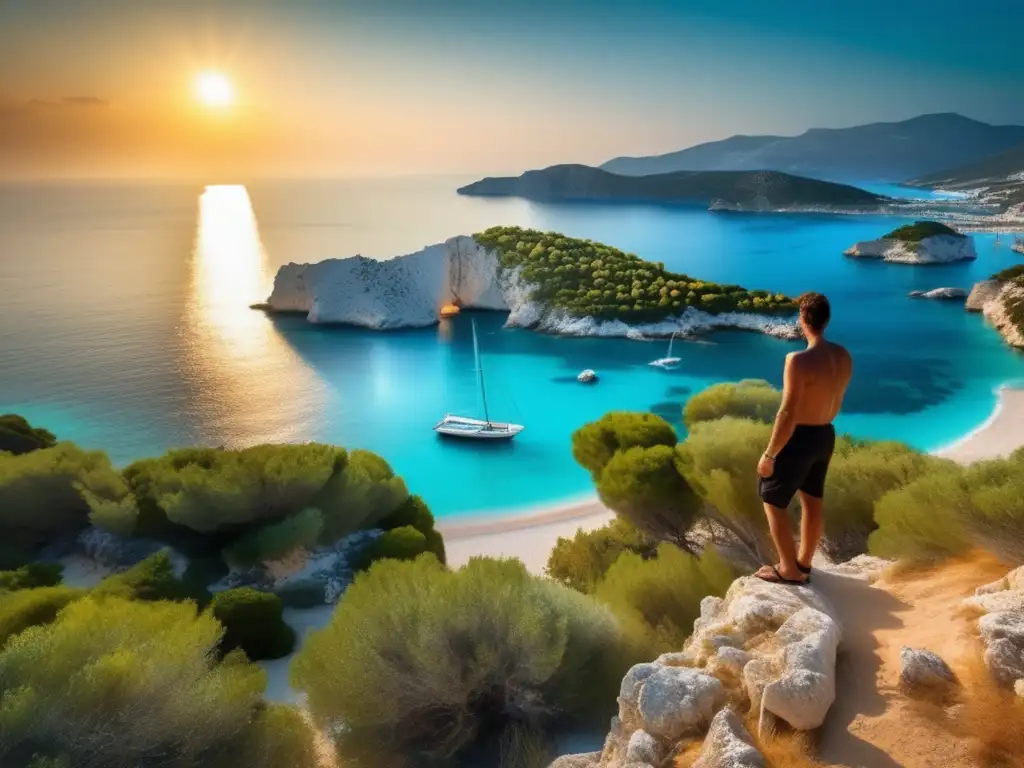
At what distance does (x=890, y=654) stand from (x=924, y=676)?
421mm

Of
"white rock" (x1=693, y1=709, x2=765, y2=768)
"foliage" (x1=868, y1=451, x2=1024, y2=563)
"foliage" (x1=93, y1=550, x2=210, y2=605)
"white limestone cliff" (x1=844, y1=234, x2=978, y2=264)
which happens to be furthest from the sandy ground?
"white limestone cliff" (x1=844, y1=234, x2=978, y2=264)

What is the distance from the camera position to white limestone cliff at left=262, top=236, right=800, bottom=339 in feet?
121

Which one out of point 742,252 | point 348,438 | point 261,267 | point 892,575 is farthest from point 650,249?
point 892,575

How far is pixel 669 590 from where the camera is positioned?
7.52 meters

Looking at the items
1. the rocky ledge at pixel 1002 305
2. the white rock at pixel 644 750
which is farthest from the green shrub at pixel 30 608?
the rocky ledge at pixel 1002 305

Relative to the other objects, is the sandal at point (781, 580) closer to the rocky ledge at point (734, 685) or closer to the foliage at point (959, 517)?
the rocky ledge at point (734, 685)

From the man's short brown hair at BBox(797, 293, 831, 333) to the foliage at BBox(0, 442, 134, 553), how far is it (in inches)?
446

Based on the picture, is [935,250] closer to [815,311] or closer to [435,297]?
[435,297]

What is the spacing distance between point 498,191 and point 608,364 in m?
118

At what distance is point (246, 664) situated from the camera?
680 centimetres

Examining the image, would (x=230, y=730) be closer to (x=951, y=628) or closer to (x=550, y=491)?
(x=951, y=628)

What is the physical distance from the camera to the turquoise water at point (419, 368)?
2214cm

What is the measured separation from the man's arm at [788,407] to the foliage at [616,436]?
6.80 m

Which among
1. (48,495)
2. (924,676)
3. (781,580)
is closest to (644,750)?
(924,676)
